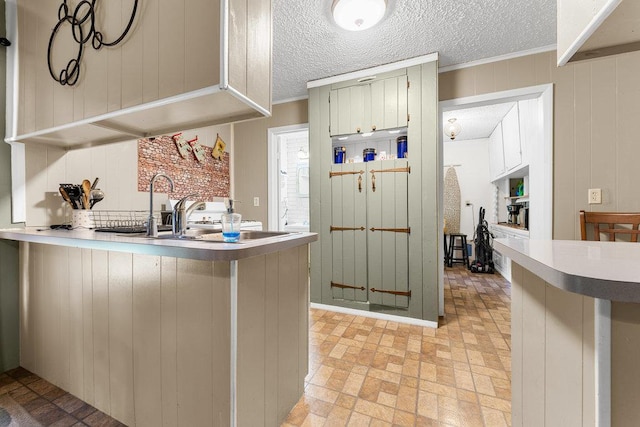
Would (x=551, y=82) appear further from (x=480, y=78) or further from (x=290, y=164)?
(x=290, y=164)

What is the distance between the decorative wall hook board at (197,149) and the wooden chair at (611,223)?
3.69 meters

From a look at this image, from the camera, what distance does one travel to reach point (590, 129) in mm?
2211

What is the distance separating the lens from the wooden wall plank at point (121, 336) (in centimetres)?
123

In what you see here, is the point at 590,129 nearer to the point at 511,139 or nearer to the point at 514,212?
the point at 511,139

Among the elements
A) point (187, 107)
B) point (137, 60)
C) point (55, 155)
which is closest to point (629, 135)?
point (187, 107)

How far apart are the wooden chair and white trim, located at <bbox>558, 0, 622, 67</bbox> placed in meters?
1.91

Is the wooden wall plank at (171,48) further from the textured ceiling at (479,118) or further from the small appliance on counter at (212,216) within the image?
the textured ceiling at (479,118)

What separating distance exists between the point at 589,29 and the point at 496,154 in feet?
15.2

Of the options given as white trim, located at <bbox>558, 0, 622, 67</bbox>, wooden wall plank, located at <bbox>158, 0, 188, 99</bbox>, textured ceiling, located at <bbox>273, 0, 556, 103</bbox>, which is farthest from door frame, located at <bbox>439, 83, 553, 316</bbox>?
wooden wall plank, located at <bbox>158, 0, 188, 99</bbox>

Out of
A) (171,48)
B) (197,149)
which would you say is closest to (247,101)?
(171,48)

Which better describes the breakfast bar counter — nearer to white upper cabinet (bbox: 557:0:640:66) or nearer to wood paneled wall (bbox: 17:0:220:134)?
white upper cabinet (bbox: 557:0:640:66)

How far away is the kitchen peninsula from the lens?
101 cm

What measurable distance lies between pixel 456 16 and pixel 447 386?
253cm

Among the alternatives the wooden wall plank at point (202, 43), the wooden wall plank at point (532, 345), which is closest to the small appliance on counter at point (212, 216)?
the wooden wall plank at point (202, 43)
